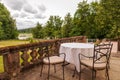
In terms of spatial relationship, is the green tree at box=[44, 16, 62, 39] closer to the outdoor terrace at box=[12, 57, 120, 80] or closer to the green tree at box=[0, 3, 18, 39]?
the green tree at box=[0, 3, 18, 39]

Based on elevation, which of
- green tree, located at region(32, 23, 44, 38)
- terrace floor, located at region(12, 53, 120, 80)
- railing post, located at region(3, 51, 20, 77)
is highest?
green tree, located at region(32, 23, 44, 38)

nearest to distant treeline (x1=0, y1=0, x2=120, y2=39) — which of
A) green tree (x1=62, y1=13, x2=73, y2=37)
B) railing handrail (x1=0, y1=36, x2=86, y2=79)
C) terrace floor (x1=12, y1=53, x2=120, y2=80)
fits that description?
green tree (x1=62, y1=13, x2=73, y2=37)

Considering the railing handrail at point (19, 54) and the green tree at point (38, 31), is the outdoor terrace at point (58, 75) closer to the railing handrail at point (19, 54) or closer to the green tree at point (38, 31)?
the railing handrail at point (19, 54)

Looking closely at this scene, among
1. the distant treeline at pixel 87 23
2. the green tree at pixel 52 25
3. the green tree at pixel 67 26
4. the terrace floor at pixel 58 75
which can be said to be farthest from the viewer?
the green tree at pixel 52 25

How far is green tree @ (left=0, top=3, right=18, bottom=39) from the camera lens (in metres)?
32.6

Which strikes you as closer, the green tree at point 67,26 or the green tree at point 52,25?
the green tree at point 67,26

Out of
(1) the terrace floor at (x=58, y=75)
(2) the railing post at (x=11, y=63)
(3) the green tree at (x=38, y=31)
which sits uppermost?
(3) the green tree at (x=38, y=31)

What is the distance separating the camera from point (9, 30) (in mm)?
36125

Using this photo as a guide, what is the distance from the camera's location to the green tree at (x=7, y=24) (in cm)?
3256

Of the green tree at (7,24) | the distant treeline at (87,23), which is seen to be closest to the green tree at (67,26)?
the distant treeline at (87,23)

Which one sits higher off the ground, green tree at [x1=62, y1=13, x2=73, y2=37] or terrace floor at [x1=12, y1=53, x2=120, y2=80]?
green tree at [x1=62, y1=13, x2=73, y2=37]

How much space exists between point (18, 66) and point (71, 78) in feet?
4.40

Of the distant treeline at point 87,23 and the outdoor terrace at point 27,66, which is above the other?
the distant treeline at point 87,23

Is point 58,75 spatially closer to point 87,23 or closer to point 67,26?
point 87,23
